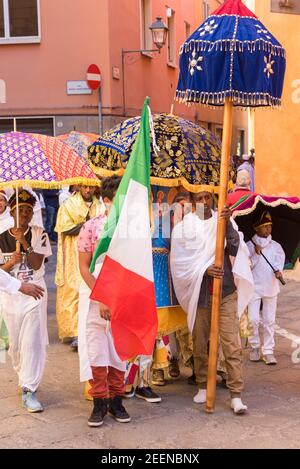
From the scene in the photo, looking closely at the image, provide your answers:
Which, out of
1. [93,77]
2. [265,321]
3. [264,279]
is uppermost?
[93,77]

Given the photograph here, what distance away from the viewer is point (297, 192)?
11.9 m

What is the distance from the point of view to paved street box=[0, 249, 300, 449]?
516 cm

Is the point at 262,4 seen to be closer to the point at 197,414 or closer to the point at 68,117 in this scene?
the point at 68,117

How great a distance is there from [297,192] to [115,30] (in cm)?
709

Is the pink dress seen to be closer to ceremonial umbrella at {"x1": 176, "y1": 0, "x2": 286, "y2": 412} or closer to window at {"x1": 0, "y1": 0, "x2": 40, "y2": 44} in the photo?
ceremonial umbrella at {"x1": 176, "y1": 0, "x2": 286, "y2": 412}

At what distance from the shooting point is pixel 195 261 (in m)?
Result: 6.00

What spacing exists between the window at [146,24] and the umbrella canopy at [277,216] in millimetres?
13138

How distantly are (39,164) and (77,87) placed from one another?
11300mm

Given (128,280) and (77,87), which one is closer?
(128,280)

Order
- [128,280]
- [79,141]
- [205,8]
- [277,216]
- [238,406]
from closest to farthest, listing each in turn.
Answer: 1. [128,280]
2. [238,406]
3. [277,216]
4. [79,141]
5. [205,8]

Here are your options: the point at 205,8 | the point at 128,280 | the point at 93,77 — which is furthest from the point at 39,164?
the point at 205,8

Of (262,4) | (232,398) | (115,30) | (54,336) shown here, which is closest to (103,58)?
(115,30)

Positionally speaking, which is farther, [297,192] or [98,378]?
[297,192]

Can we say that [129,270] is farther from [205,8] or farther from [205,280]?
[205,8]
